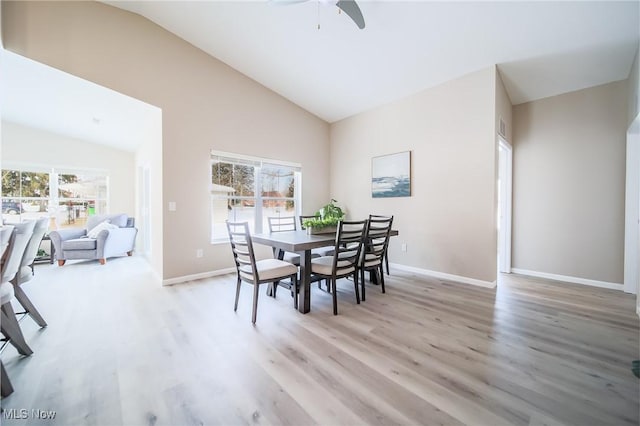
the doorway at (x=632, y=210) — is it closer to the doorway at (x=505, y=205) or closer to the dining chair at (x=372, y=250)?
the doorway at (x=505, y=205)

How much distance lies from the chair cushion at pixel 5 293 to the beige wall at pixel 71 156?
4781 mm

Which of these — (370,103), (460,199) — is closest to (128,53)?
(370,103)

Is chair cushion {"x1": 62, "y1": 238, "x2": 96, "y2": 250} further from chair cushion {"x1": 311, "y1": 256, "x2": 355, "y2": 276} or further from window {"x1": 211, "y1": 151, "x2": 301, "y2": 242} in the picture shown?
chair cushion {"x1": 311, "y1": 256, "x2": 355, "y2": 276}

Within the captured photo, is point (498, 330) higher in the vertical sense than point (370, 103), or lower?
lower

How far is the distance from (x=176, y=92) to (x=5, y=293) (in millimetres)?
2861

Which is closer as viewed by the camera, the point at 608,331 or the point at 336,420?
the point at 336,420

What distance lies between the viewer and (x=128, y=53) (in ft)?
10.1

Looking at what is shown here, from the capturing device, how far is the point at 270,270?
241 centimetres

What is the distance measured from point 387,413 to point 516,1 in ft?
11.4

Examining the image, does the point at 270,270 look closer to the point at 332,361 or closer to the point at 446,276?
the point at 332,361

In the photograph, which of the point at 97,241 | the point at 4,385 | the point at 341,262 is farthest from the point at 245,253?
the point at 97,241

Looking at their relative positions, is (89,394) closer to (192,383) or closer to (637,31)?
(192,383)

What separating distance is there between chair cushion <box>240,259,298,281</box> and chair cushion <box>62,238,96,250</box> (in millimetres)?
3771

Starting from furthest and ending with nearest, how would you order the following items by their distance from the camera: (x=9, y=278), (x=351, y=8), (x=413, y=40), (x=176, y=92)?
1. (x=176, y=92)
2. (x=413, y=40)
3. (x=351, y=8)
4. (x=9, y=278)
